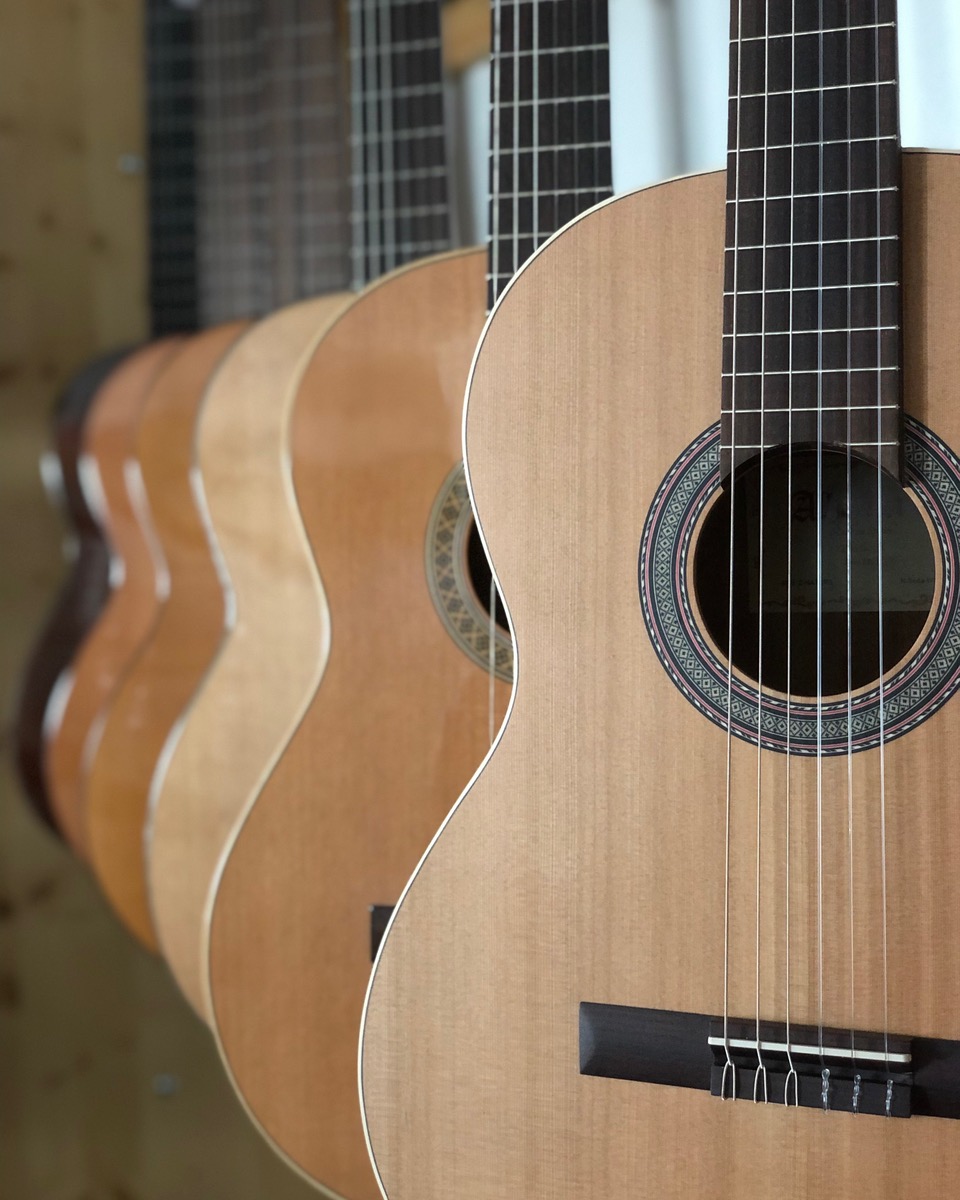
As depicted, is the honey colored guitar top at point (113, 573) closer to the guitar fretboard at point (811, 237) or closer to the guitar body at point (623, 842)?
the guitar body at point (623, 842)

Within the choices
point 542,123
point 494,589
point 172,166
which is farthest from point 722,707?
point 172,166

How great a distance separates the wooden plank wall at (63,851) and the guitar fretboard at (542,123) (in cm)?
123

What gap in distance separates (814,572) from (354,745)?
0.52 meters

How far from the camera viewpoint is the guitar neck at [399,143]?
4.90 ft

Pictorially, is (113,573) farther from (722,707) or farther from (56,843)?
(722,707)

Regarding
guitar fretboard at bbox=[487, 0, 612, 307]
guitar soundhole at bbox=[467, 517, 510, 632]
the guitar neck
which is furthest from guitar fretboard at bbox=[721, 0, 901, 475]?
the guitar neck

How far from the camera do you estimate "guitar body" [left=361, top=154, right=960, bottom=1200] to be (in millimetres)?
807

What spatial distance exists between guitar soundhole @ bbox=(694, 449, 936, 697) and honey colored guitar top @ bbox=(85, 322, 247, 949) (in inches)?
37.1

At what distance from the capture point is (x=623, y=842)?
858mm

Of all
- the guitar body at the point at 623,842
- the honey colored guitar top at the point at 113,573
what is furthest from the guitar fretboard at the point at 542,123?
the honey colored guitar top at the point at 113,573

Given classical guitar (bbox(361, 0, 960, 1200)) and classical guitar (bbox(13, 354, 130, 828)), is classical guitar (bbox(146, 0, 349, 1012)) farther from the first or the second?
classical guitar (bbox(361, 0, 960, 1200))

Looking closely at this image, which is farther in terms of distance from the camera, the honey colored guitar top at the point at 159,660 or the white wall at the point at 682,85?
the honey colored guitar top at the point at 159,660

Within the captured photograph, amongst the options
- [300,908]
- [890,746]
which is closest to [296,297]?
[300,908]

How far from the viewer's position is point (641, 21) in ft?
4.82
